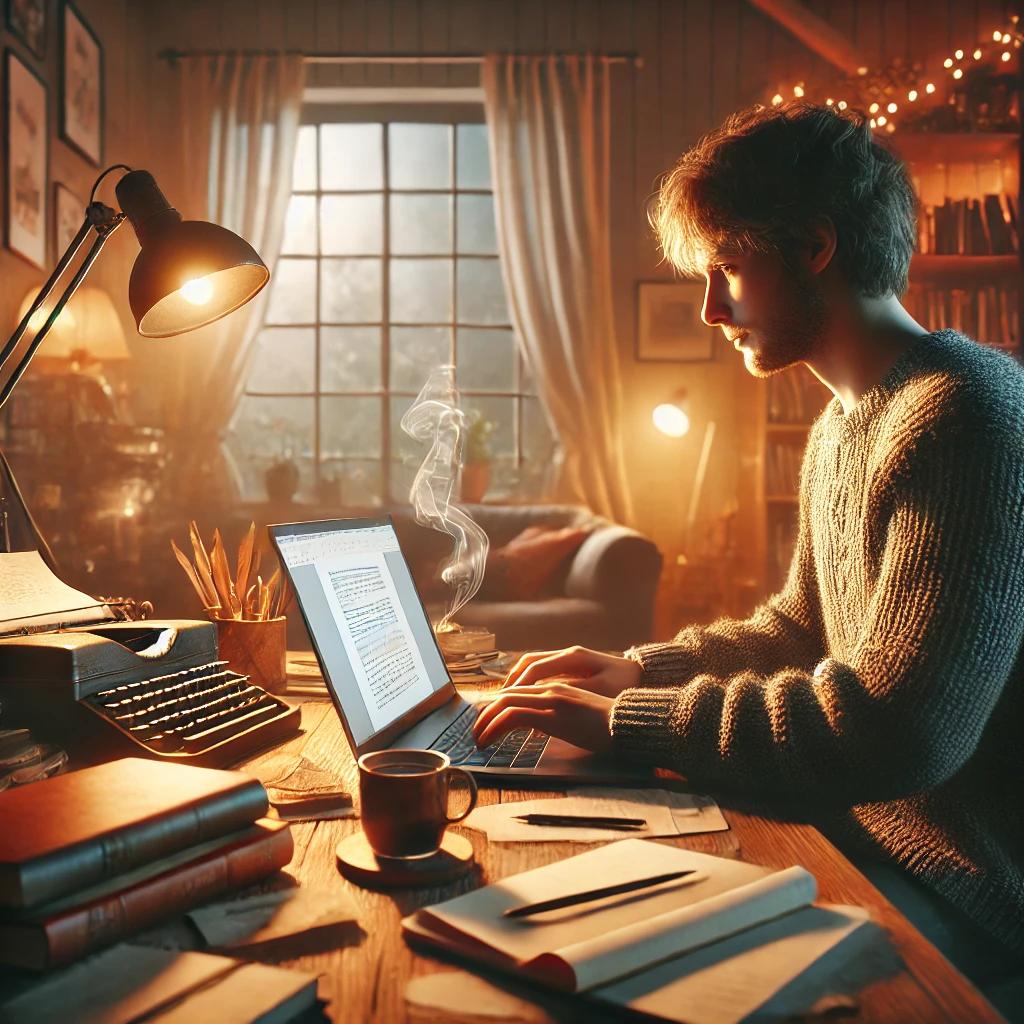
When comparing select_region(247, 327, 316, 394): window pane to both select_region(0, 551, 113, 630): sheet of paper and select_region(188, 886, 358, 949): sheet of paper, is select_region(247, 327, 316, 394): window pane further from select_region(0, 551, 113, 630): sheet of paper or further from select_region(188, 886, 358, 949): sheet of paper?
select_region(188, 886, 358, 949): sheet of paper

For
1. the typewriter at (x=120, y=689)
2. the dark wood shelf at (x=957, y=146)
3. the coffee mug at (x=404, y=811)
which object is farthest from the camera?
the dark wood shelf at (x=957, y=146)

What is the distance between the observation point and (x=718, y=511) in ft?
15.7

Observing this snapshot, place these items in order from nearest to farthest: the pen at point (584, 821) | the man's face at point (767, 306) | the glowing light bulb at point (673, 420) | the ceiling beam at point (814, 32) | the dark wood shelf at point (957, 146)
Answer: the pen at point (584, 821) → the man's face at point (767, 306) → the glowing light bulb at point (673, 420) → the dark wood shelf at point (957, 146) → the ceiling beam at point (814, 32)

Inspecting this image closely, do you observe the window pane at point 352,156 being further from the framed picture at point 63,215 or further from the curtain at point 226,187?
the framed picture at point 63,215

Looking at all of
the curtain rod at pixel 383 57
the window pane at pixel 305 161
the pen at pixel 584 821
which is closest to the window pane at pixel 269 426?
the window pane at pixel 305 161

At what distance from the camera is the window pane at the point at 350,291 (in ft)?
15.9

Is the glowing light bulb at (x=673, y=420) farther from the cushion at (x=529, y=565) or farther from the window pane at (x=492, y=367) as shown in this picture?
the window pane at (x=492, y=367)

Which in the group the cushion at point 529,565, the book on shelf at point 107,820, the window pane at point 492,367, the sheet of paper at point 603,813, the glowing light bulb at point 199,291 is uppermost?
the window pane at point 492,367

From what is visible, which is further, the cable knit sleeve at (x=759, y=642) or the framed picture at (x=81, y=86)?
the framed picture at (x=81, y=86)

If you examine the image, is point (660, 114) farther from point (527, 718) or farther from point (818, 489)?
point (527, 718)

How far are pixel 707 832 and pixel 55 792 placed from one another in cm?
52

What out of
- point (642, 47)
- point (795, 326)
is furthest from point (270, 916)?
point (642, 47)

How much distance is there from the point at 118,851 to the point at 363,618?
56 cm

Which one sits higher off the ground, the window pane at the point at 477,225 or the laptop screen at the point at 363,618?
the window pane at the point at 477,225
